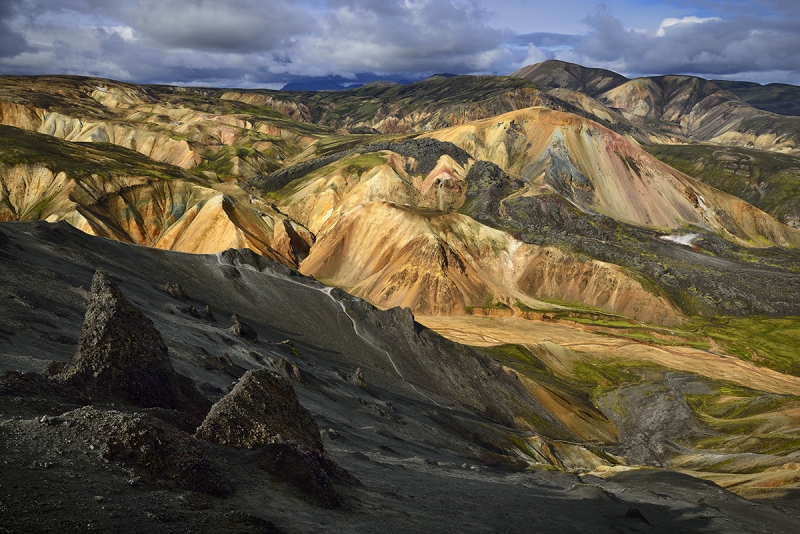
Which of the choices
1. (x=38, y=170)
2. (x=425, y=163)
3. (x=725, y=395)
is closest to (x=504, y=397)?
(x=725, y=395)

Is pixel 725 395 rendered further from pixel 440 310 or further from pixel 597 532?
pixel 597 532

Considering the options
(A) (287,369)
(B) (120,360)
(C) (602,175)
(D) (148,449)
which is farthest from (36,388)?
(C) (602,175)

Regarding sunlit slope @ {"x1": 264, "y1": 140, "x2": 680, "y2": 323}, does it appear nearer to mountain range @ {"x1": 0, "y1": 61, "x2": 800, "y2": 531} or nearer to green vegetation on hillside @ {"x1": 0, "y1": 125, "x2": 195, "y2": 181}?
mountain range @ {"x1": 0, "y1": 61, "x2": 800, "y2": 531}

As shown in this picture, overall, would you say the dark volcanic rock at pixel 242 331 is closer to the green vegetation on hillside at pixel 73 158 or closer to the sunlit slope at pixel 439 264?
the sunlit slope at pixel 439 264

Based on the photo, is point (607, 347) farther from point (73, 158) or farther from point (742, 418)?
point (73, 158)

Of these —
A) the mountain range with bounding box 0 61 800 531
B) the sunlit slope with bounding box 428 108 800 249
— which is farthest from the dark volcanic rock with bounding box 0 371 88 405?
the sunlit slope with bounding box 428 108 800 249

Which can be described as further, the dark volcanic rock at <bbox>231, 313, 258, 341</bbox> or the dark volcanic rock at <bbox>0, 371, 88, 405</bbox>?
the dark volcanic rock at <bbox>231, 313, 258, 341</bbox>

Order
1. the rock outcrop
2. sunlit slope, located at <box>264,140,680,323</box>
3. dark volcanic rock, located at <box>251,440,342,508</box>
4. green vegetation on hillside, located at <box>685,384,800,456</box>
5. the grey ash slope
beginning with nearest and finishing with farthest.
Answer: the grey ash slope
dark volcanic rock, located at <box>251,440,342,508</box>
the rock outcrop
green vegetation on hillside, located at <box>685,384,800,456</box>
sunlit slope, located at <box>264,140,680,323</box>

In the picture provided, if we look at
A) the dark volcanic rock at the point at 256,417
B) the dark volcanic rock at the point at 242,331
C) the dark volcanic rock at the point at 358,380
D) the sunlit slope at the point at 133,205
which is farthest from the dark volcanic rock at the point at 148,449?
the sunlit slope at the point at 133,205
